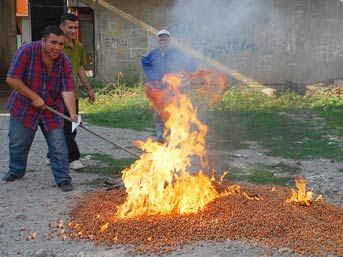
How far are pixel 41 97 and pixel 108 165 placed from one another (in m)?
1.73

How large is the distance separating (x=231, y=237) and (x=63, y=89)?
8.80 ft

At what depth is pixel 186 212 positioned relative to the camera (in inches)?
175

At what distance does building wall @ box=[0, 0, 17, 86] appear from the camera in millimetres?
17594

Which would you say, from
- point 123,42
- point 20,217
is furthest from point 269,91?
point 20,217

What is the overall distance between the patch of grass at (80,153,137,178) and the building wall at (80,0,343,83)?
24.1 feet

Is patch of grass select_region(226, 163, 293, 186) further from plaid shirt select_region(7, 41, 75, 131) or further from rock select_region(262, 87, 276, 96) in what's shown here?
rock select_region(262, 87, 276, 96)

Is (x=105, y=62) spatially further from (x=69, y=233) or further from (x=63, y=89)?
(x=69, y=233)

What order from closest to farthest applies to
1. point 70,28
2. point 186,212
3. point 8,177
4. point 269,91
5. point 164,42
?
point 186,212, point 8,177, point 70,28, point 164,42, point 269,91

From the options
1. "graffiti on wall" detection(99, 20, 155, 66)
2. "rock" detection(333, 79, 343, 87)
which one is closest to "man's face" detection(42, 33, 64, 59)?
"graffiti on wall" detection(99, 20, 155, 66)

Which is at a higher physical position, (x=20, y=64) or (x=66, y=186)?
(x=20, y=64)

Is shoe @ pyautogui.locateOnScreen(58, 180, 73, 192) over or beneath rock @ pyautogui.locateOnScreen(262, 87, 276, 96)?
beneath

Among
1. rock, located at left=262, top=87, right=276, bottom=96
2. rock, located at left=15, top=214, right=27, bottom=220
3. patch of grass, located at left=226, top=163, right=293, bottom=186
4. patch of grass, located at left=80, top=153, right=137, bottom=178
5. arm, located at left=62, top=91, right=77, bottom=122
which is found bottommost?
patch of grass, located at left=226, top=163, right=293, bottom=186

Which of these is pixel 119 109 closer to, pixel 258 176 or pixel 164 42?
pixel 164 42

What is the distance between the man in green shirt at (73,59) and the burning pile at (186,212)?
135cm
